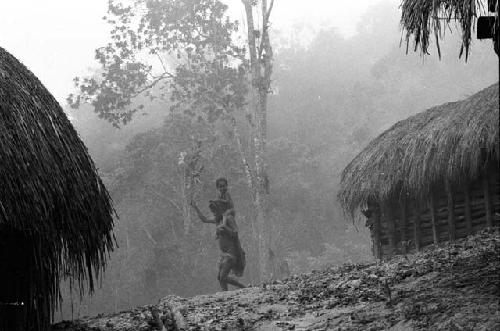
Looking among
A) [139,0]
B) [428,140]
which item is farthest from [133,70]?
[428,140]

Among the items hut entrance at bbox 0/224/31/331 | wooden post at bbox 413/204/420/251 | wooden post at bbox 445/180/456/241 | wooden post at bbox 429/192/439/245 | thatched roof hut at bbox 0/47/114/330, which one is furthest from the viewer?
wooden post at bbox 413/204/420/251

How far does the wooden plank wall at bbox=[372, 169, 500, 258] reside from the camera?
1116cm

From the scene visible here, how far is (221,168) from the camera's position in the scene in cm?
2611

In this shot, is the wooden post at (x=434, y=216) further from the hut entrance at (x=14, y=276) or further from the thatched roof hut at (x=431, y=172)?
the hut entrance at (x=14, y=276)

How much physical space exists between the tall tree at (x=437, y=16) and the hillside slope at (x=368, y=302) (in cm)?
211

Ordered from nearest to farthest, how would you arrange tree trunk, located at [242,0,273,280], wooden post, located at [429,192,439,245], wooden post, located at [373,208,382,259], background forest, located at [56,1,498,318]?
1. wooden post, located at [429,192,439,245]
2. wooden post, located at [373,208,382,259]
3. tree trunk, located at [242,0,273,280]
4. background forest, located at [56,1,498,318]

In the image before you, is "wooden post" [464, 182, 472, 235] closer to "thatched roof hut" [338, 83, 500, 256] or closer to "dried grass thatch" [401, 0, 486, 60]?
"thatched roof hut" [338, 83, 500, 256]

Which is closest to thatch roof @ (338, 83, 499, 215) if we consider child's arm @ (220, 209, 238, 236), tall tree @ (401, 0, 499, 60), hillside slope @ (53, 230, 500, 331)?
hillside slope @ (53, 230, 500, 331)

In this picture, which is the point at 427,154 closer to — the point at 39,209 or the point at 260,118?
the point at 39,209

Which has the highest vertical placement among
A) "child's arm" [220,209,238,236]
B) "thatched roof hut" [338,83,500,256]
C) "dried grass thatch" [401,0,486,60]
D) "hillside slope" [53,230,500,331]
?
"dried grass thatch" [401,0,486,60]

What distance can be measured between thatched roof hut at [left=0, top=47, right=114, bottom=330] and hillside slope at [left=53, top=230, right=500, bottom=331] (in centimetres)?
111

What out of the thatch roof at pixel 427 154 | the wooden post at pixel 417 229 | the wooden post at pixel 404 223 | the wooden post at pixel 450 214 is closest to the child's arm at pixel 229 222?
the thatch roof at pixel 427 154

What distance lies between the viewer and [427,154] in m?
11.7

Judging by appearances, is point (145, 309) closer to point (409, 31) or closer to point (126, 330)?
point (126, 330)
